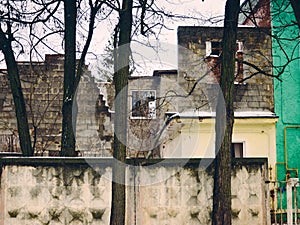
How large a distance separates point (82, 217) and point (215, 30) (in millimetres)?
9719

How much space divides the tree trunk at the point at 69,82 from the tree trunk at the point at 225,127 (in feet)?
11.6

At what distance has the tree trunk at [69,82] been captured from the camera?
12258 millimetres

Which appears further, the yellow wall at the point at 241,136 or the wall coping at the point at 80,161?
the yellow wall at the point at 241,136

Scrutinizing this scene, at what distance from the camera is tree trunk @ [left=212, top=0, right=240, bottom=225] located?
10.0 meters

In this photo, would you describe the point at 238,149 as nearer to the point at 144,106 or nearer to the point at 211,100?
the point at 211,100

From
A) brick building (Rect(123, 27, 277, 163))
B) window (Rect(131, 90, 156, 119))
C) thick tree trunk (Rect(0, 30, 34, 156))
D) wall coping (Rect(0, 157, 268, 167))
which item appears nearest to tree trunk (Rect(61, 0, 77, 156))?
thick tree trunk (Rect(0, 30, 34, 156))

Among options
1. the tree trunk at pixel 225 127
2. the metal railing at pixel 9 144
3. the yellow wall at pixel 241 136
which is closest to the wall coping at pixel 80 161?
the tree trunk at pixel 225 127

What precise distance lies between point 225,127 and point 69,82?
396 centimetres

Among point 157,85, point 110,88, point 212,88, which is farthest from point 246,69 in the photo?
point 110,88

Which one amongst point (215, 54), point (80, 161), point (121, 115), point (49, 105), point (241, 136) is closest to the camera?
point (121, 115)

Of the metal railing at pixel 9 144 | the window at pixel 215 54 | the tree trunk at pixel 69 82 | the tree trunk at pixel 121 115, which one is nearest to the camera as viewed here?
the tree trunk at pixel 121 115

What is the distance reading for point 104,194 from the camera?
1036cm

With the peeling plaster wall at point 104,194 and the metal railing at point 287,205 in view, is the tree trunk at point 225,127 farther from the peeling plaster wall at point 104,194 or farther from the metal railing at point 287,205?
the metal railing at point 287,205

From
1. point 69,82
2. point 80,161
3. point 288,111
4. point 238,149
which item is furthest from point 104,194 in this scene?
point 288,111
